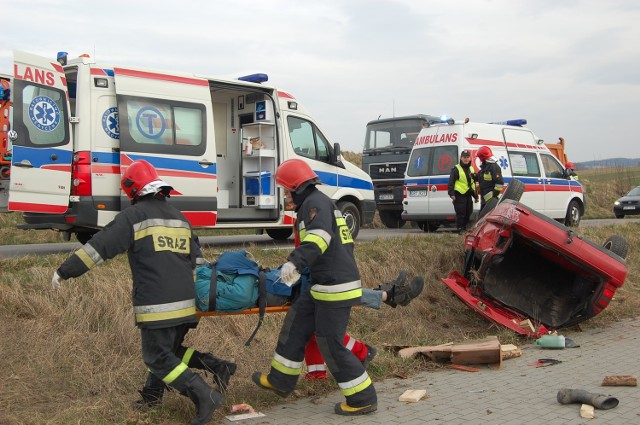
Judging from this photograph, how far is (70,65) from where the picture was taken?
926 centimetres

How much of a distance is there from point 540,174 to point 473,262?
7920 millimetres

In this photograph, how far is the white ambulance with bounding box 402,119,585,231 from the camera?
1399 cm

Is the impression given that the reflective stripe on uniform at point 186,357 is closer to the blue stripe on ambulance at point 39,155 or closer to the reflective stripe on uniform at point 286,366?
the reflective stripe on uniform at point 286,366

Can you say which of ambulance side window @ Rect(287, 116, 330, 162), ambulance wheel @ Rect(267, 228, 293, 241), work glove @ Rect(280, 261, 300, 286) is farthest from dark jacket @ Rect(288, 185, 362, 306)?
ambulance wheel @ Rect(267, 228, 293, 241)

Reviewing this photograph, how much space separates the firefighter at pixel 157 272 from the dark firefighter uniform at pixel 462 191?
7.87 m

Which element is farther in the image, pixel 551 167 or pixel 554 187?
pixel 551 167

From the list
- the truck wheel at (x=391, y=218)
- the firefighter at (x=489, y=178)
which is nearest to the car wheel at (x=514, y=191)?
the firefighter at (x=489, y=178)

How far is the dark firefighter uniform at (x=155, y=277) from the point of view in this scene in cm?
429

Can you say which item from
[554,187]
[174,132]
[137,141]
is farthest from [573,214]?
[137,141]

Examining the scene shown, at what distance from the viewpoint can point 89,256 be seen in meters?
4.16

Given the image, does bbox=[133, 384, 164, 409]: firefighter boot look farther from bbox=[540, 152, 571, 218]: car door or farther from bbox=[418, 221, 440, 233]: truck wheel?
bbox=[540, 152, 571, 218]: car door

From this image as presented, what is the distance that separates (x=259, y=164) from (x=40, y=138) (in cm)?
390

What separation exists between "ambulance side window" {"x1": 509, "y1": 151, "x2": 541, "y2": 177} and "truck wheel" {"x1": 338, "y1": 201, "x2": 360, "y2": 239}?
13.6 feet

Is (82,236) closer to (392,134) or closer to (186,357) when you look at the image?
(186,357)
